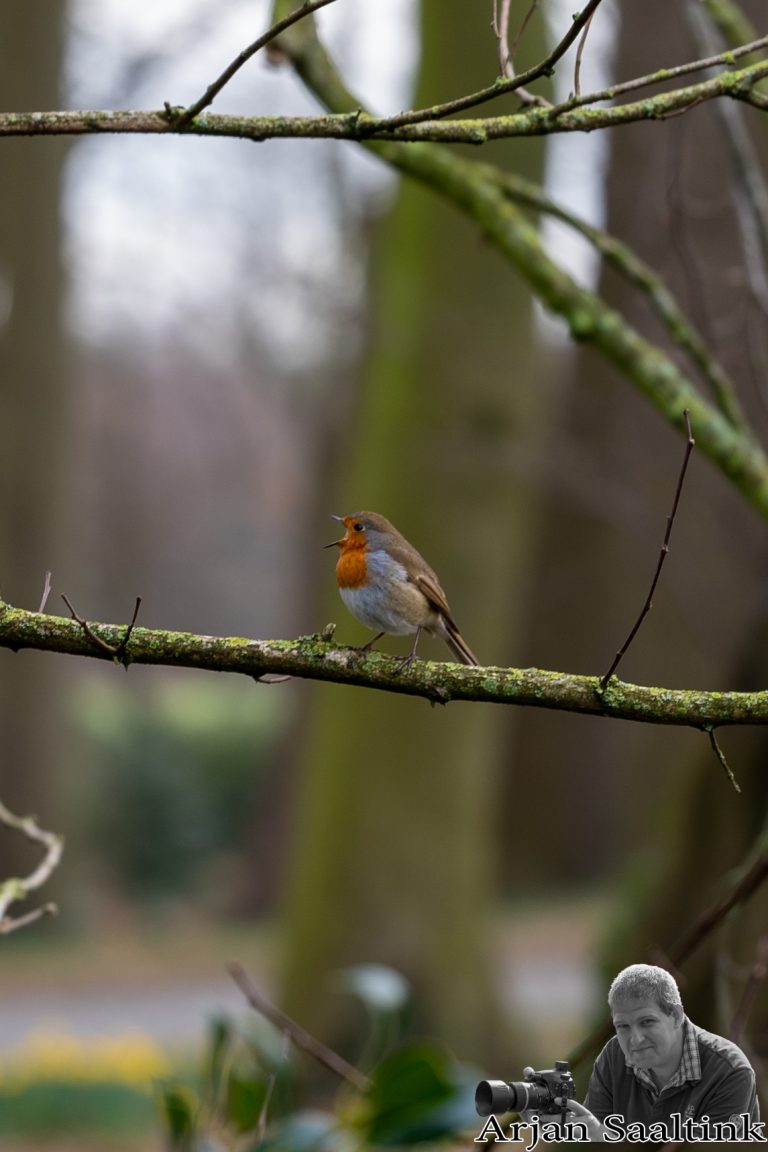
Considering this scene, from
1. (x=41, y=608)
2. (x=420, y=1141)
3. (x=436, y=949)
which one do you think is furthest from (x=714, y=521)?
(x=41, y=608)

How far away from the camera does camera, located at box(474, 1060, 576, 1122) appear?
81.4 inches

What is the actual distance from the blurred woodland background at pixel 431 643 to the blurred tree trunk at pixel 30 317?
0.04 meters

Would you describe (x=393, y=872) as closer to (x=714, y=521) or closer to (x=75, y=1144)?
(x=75, y=1144)

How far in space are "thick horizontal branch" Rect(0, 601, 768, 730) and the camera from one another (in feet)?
1.96

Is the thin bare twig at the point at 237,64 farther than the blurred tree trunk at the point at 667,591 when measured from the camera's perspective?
No

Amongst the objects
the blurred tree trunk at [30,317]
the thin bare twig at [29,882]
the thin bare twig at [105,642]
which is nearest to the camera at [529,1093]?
the thin bare twig at [105,642]

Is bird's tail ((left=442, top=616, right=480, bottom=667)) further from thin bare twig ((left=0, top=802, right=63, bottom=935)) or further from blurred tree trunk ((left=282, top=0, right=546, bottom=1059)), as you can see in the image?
blurred tree trunk ((left=282, top=0, right=546, bottom=1059))

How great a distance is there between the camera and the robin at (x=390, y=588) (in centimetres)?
388

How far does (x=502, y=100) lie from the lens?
8.34m

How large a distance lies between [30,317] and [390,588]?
35.8 ft

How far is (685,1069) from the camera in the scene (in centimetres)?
201

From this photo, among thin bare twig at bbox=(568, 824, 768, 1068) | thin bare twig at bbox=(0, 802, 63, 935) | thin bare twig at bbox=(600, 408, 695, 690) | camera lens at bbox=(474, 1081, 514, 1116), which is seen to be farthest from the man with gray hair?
thin bare twig at bbox=(0, 802, 63, 935)

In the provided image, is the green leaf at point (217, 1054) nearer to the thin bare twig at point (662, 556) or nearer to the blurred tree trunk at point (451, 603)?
the thin bare twig at point (662, 556)

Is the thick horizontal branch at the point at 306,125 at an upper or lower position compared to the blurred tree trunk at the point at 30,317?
lower
